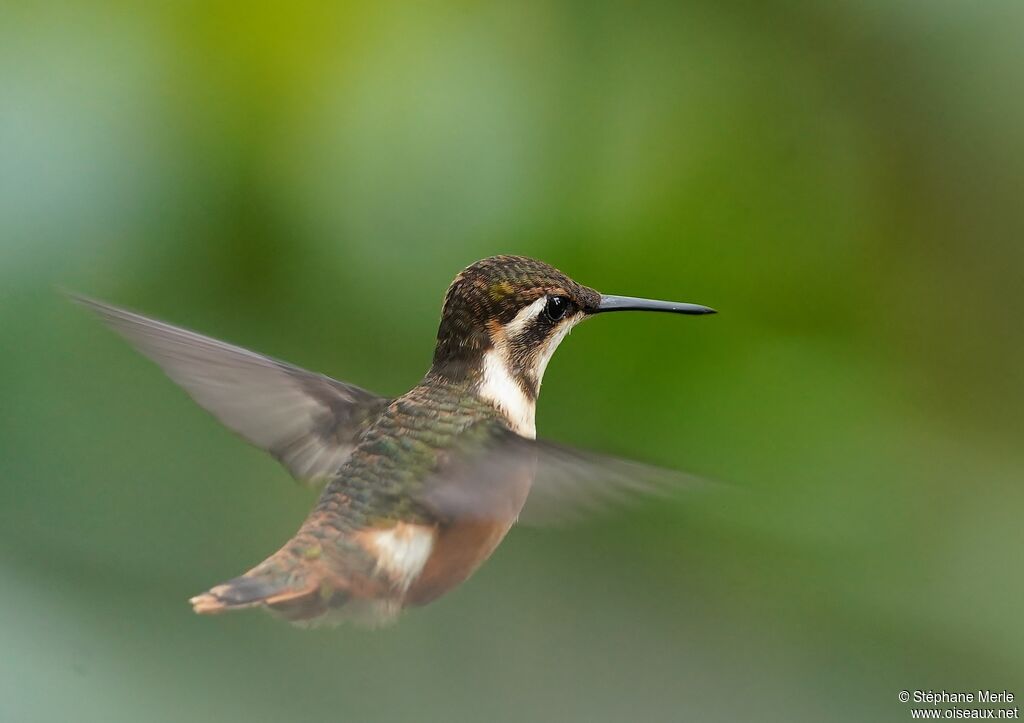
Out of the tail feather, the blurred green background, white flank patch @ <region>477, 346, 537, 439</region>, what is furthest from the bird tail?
the blurred green background

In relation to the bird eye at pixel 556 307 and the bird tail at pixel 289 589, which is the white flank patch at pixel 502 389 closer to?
the bird eye at pixel 556 307

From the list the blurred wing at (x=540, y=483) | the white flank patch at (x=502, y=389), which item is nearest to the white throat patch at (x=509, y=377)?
the white flank patch at (x=502, y=389)

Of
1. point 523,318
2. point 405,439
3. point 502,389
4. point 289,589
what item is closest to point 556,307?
point 523,318

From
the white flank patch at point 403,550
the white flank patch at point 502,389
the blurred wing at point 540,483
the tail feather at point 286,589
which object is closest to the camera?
the blurred wing at point 540,483

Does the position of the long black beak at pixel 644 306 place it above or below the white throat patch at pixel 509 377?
above

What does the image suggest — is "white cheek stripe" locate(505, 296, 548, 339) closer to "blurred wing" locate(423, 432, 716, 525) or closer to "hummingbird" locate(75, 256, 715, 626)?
"hummingbird" locate(75, 256, 715, 626)

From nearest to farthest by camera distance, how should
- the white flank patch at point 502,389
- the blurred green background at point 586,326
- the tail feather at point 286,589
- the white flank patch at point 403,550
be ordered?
1. the tail feather at point 286,589
2. the white flank patch at point 403,550
3. the white flank patch at point 502,389
4. the blurred green background at point 586,326

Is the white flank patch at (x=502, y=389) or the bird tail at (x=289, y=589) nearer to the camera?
the bird tail at (x=289, y=589)

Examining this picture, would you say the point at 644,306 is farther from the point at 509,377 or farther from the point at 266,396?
the point at 266,396
